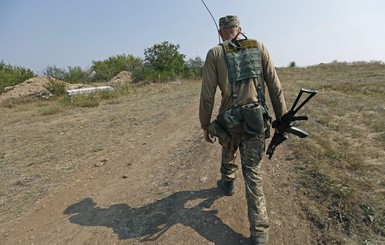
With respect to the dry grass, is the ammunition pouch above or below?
above

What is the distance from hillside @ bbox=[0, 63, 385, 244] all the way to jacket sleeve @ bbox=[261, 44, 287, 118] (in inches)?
41.9

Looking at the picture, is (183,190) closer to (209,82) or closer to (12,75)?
(209,82)

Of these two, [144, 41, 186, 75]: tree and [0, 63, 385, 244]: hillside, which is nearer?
[0, 63, 385, 244]: hillside

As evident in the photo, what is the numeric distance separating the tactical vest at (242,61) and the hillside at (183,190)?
4.28 ft

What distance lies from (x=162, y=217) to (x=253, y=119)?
4.68 feet

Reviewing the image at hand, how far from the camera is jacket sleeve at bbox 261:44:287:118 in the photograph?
93.1 inches

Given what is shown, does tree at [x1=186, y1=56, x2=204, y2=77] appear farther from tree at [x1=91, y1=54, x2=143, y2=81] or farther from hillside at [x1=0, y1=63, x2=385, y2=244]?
hillside at [x1=0, y1=63, x2=385, y2=244]

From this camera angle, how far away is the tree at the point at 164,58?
24188mm

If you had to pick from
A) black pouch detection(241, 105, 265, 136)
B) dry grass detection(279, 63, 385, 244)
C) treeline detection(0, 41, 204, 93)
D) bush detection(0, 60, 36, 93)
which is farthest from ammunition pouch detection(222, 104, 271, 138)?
bush detection(0, 60, 36, 93)

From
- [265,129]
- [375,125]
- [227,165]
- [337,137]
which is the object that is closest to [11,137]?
[227,165]

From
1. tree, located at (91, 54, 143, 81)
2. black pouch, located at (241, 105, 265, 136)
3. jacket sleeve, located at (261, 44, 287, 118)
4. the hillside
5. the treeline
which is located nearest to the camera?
black pouch, located at (241, 105, 265, 136)

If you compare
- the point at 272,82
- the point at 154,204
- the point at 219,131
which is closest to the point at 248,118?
the point at 219,131

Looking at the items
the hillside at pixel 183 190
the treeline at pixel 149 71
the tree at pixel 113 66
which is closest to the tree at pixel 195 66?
the treeline at pixel 149 71

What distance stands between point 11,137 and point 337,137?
7986mm
